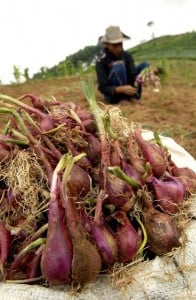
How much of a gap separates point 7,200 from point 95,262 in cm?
38

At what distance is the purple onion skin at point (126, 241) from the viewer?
1.47 meters

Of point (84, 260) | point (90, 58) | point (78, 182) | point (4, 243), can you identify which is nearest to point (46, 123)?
point (78, 182)

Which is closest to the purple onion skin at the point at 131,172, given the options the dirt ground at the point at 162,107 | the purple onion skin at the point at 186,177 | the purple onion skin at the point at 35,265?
the purple onion skin at the point at 186,177

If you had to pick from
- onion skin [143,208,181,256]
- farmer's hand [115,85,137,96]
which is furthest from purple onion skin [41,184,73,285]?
farmer's hand [115,85,137,96]

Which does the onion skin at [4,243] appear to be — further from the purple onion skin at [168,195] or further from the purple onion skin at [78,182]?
the purple onion skin at [168,195]

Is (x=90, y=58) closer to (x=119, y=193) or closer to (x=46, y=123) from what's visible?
(x=46, y=123)

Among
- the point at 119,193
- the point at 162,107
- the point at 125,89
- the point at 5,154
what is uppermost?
the point at 5,154

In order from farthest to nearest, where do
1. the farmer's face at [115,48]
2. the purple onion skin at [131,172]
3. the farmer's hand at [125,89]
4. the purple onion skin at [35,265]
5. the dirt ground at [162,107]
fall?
the farmer's hand at [125,89] < the farmer's face at [115,48] < the dirt ground at [162,107] < the purple onion skin at [131,172] < the purple onion skin at [35,265]

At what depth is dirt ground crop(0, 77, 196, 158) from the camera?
420cm

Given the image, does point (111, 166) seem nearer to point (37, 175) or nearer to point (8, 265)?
point (37, 175)

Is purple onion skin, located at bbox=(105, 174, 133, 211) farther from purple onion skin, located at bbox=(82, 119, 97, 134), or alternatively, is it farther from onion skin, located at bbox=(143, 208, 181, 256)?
purple onion skin, located at bbox=(82, 119, 97, 134)

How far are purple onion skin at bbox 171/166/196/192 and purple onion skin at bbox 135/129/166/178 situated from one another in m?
0.09

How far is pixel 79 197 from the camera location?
152 cm

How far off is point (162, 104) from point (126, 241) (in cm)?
437
